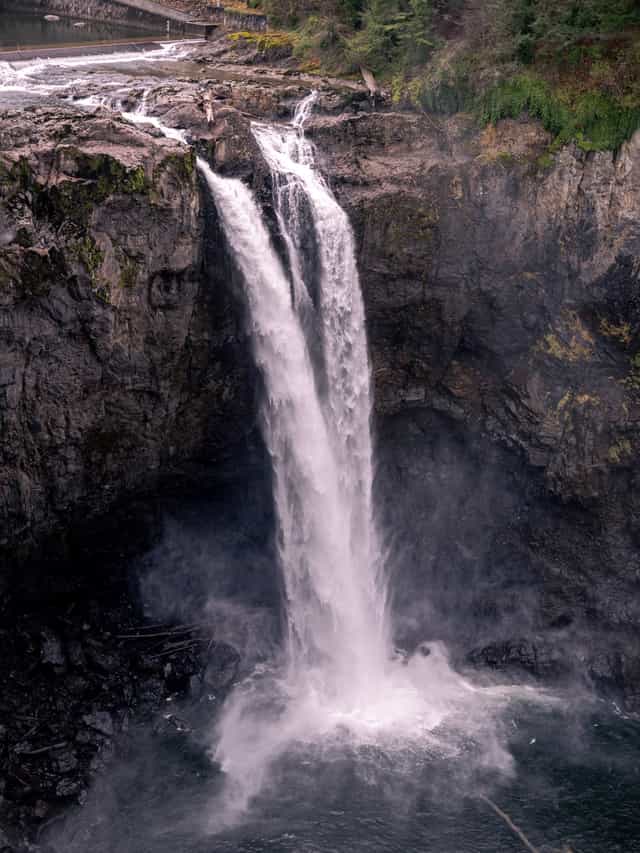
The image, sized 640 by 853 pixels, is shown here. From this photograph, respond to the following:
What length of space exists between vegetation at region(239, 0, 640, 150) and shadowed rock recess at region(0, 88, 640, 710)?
78 cm

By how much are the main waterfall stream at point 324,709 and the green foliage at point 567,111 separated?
5.56 metres

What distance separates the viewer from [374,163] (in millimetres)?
22969

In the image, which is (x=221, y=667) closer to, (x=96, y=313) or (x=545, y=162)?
(x=96, y=313)

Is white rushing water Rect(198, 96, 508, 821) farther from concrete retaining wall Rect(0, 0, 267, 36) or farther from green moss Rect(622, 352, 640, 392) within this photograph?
concrete retaining wall Rect(0, 0, 267, 36)

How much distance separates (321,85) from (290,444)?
1148cm

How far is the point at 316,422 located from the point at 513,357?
5.92 metres

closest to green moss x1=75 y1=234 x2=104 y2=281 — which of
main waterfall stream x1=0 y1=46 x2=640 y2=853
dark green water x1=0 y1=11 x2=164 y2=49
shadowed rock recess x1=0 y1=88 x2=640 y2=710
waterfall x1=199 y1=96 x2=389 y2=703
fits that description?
shadowed rock recess x1=0 y1=88 x2=640 y2=710

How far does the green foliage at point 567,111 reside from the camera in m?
22.3

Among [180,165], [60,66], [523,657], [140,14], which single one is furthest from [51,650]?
[140,14]

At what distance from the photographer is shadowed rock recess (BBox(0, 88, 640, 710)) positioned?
19.3m

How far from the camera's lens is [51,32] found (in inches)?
1399

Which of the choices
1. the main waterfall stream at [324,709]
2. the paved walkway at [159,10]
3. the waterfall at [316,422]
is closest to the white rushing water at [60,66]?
the main waterfall stream at [324,709]

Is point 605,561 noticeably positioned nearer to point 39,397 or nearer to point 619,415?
point 619,415

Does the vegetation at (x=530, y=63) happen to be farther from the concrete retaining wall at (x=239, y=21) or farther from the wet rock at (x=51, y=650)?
the wet rock at (x=51, y=650)
